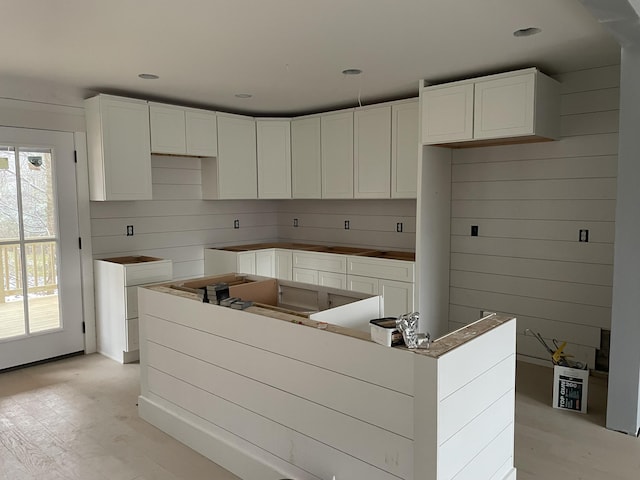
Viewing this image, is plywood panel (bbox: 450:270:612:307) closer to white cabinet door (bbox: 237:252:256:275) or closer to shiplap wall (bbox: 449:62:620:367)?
shiplap wall (bbox: 449:62:620:367)

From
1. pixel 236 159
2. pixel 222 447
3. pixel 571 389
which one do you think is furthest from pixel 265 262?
pixel 571 389

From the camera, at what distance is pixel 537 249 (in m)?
4.12

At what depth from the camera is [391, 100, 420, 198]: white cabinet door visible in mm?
4438

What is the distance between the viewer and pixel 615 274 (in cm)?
293

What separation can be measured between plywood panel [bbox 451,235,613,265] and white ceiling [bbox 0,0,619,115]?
1.40 meters

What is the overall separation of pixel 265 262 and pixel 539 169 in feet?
9.72

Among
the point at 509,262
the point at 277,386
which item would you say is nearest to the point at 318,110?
the point at 509,262

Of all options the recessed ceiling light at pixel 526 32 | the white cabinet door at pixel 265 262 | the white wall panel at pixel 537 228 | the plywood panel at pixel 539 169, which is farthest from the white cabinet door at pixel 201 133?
the recessed ceiling light at pixel 526 32

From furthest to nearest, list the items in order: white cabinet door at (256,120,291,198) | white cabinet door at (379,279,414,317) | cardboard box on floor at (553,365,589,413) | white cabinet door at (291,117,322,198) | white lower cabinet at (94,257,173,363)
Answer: white cabinet door at (256,120,291,198)
white cabinet door at (291,117,322,198)
white cabinet door at (379,279,414,317)
white lower cabinet at (94,257,173,363)
cardboard box on floor at (553,365,589,413)

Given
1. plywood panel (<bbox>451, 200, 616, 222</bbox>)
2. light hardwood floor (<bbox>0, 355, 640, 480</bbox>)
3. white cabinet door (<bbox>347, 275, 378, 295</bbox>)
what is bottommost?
light hardwood floor (<bbox>0, 355, 640, 480</bbox>)

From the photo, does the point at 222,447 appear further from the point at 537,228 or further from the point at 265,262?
the point at 537,228

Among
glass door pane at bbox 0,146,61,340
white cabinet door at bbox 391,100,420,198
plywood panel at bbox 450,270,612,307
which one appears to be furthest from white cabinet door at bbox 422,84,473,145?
glass door pane at bbox 0,146,61,340

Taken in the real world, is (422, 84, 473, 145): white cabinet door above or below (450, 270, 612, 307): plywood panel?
above

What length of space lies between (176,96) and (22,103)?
1288 millimetres
